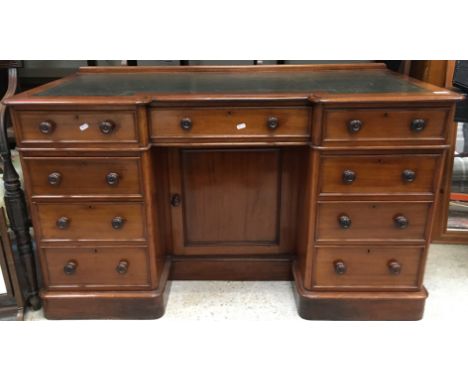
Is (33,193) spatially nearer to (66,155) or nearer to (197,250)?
(66,155)

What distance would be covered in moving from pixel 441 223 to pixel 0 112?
6.61 ft

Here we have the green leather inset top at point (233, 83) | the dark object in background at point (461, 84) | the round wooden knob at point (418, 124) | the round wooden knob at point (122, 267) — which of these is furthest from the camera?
the dark object in background at point (461, 84)

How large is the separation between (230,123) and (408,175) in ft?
2.05

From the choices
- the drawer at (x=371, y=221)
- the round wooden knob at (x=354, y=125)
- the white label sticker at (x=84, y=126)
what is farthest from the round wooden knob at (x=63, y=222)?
the round wooden knob at (x=354, y=125)

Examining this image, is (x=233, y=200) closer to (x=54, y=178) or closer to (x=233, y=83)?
(x=233, y=83)

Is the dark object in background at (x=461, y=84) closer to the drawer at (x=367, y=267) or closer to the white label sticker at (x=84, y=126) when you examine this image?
the drawer at (x=367, y=267)

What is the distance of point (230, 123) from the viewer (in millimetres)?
1392

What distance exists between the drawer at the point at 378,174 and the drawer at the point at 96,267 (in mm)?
732

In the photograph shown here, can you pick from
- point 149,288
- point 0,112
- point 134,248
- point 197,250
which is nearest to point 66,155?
point 0,112

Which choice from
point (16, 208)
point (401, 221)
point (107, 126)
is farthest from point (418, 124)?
point (16, 208)

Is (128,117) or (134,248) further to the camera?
(134,248)

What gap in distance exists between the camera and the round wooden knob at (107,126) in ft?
4.39

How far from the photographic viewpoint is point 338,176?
1.42 meters

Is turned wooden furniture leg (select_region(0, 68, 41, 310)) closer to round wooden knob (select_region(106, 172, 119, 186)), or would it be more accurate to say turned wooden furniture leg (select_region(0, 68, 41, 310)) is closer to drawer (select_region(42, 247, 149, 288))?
drawer (select_region(42, 247, 149, 288))
